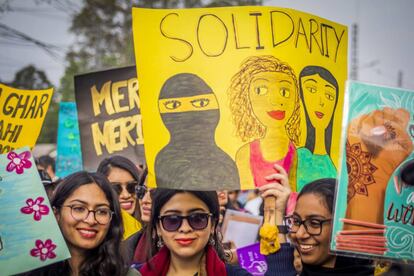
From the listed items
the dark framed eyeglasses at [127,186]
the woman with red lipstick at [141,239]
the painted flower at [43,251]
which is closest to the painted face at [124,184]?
the dark framed eyeglasses at [127,186]

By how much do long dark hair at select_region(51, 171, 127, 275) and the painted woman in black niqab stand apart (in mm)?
423

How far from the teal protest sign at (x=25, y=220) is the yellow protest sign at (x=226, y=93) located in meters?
0.53

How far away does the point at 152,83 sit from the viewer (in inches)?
117

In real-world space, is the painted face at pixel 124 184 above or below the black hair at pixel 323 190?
below

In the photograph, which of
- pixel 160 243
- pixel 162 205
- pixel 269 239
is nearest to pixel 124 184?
pixel 160 243

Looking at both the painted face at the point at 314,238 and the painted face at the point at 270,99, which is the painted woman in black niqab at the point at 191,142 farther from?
the painted face at the point at 314,238

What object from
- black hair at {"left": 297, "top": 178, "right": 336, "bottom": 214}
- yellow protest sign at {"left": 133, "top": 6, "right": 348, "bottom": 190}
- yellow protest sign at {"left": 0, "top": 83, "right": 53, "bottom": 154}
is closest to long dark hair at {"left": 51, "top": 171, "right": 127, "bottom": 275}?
yellow protest sign at {"left": 133, "top": 6, "right": 348, "bottom": 190}

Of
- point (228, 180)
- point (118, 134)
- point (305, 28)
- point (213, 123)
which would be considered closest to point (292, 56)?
point (305, 28)

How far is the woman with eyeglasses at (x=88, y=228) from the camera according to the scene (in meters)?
2.98

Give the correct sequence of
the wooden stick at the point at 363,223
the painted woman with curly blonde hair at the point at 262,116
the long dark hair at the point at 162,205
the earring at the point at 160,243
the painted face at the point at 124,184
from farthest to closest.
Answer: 1. the painted face at the point at 124,184
2. the earring at the point at 160,243
3. the long dark hair at the point at 162,205
4. the painted woman with curly blonde hair at the point at 262,116
5. the wooden stick at the point at 363,223

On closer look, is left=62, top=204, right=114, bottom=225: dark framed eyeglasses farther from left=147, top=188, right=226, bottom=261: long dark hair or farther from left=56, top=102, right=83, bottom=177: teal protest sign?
left=56, top=102, right=83, bottom=177: teal protest sign

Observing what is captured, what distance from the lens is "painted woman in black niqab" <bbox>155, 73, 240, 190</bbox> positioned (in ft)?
9.32

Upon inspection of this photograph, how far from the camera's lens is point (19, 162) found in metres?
2.74

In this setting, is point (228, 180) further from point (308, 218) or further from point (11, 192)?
point (11, 192)
